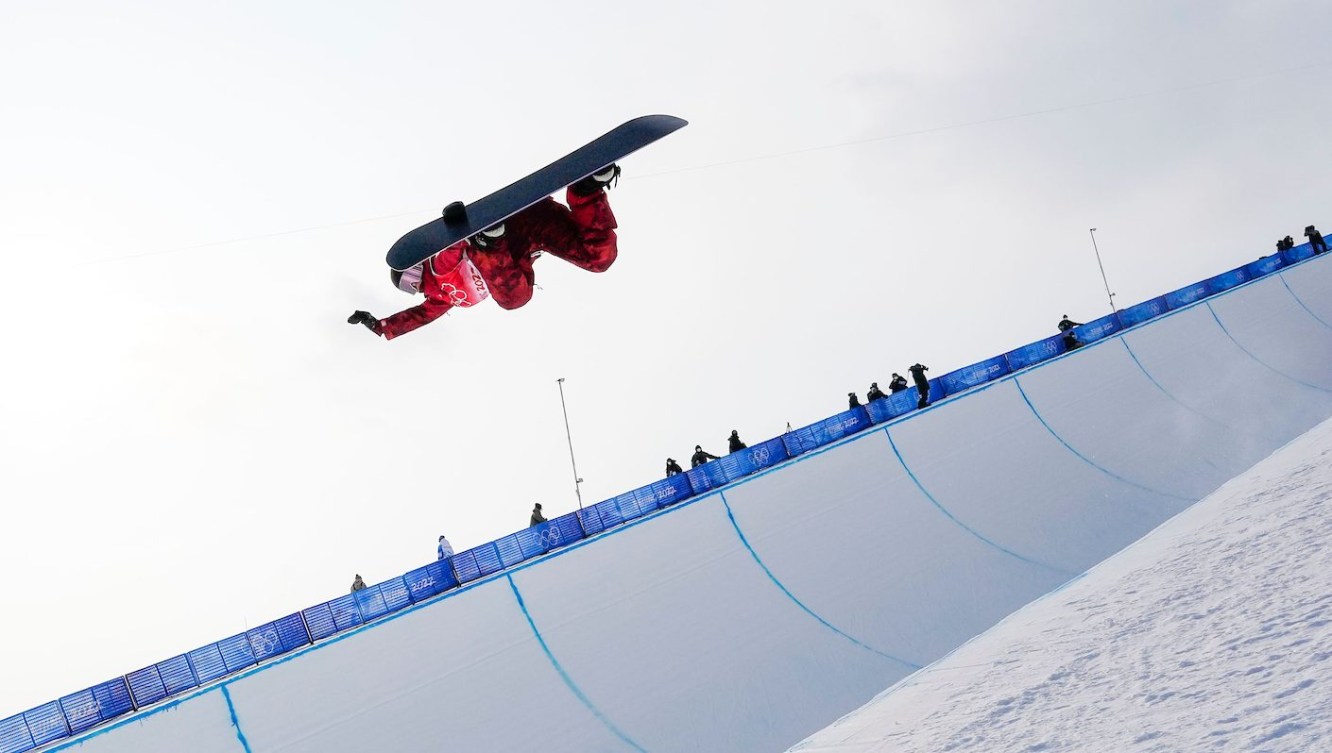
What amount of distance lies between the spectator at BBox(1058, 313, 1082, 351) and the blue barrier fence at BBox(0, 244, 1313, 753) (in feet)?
9.37

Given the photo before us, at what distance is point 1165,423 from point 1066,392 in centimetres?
190

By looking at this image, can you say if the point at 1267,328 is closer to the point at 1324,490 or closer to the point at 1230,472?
the point at 1230,472

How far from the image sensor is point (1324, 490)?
807 centimetres

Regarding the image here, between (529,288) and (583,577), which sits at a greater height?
(529,288)

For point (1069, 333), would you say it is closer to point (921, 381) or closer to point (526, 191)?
point (921, 381)

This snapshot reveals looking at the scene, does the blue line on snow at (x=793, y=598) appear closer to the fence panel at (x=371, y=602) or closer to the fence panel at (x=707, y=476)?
the fence panel at (x=707, y=476)

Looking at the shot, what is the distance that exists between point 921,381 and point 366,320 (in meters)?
11.4

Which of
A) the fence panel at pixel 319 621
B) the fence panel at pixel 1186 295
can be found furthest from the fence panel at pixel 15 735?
the fence panel at pixel 1186 295

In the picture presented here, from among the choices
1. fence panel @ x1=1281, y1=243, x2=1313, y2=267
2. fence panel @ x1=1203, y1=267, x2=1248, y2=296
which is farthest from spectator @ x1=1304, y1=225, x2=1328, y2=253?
fence panel @ x1=1203, y1=267, x2=1248, y2=296

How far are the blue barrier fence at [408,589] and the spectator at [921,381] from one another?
0.73 ft

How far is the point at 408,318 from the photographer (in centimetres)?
550

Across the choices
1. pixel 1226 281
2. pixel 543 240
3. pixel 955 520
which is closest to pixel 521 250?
pixel 543 240

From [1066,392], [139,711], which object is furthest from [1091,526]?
[139,711]

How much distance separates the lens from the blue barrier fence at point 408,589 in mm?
7711
